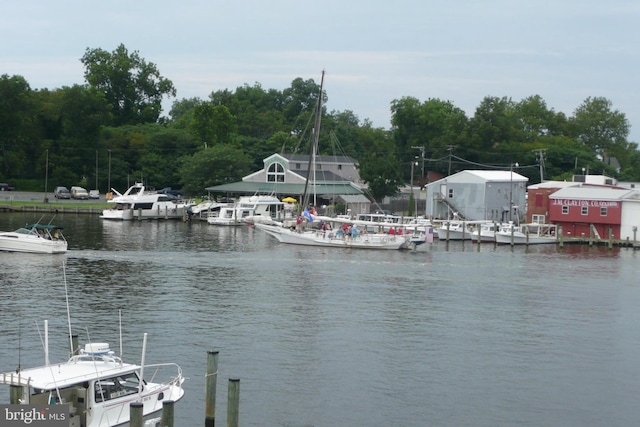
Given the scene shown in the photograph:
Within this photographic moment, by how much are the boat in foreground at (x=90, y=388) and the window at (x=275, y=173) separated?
80864mm

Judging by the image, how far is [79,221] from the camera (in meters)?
87.9

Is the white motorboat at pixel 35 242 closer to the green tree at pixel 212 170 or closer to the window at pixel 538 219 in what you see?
the window at pixel 538 219

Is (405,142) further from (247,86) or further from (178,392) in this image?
(178,392)

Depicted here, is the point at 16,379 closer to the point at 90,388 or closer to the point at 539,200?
the point at 90,388

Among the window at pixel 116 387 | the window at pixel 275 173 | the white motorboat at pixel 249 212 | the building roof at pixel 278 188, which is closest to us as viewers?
the window at pixel 116 387

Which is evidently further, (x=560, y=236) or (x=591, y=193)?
(x=591, y=193)

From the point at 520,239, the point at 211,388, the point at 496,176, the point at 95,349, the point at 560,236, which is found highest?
the point at 496,176

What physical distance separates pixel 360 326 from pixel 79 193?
2996 inches

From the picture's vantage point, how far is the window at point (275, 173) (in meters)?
105

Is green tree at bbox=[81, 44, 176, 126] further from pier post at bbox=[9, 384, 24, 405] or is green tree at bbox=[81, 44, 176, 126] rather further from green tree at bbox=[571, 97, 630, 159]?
pier post at bbox=[9, 384, 24, 405]

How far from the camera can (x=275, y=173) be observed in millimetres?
105375

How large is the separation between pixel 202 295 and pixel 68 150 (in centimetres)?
7448

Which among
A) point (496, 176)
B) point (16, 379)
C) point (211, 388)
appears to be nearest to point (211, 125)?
point (496, 176)

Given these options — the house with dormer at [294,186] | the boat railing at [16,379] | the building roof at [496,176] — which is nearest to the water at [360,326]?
the boat railing at [16,379]
